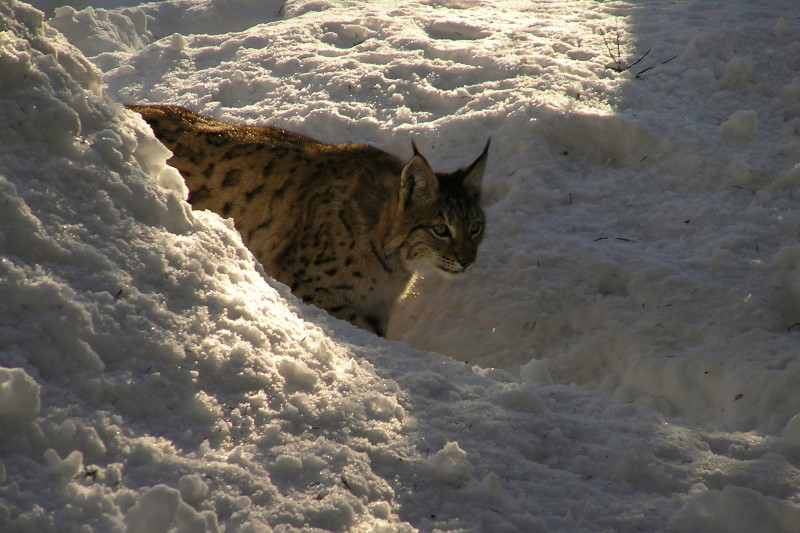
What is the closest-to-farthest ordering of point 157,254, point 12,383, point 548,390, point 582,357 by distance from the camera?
point 12,383, point 157,254, point 548,390, point 582,357

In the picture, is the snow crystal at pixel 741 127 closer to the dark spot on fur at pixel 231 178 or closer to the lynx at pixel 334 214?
the lynx at pixel 334 214

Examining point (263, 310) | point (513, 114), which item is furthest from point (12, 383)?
point (513, 114)

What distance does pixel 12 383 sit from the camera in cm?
195

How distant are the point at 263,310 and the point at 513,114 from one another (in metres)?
3.98

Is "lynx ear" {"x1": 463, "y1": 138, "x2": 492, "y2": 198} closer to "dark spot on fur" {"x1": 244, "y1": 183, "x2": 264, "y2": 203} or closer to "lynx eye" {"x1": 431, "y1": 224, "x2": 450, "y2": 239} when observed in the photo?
"lynx eye" {"x1": 431, "y1": 224, "x2": 450, "y2": 239}

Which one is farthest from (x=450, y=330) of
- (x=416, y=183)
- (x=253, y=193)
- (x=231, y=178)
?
(x=231, y=178)

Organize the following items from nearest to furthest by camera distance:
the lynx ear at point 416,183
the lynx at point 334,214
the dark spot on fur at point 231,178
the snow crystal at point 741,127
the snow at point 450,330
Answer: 1. the snow at point 450,330
2. the lynx ear at point 416,183
3. the lynx at point 334,214
4. the dark spot on fur at point 231,178
5. the snow crystal at point 741,127

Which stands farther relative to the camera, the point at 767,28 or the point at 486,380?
the point at 767,28

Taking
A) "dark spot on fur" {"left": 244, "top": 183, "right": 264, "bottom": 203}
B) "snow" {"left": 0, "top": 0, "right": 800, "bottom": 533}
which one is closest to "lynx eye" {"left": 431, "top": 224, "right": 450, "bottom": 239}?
"snow" {"left": 0, "top": 0, "right": 800, "bottom": 533}

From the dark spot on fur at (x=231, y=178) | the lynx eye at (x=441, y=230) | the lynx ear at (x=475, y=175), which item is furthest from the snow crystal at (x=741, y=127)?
the dark spot on fur at (x=231, y=178)

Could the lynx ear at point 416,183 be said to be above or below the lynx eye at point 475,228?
above

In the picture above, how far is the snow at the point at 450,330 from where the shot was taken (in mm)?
2139

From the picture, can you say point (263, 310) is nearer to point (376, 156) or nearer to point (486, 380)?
point (486, 380)

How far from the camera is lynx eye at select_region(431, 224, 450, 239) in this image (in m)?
5.05
